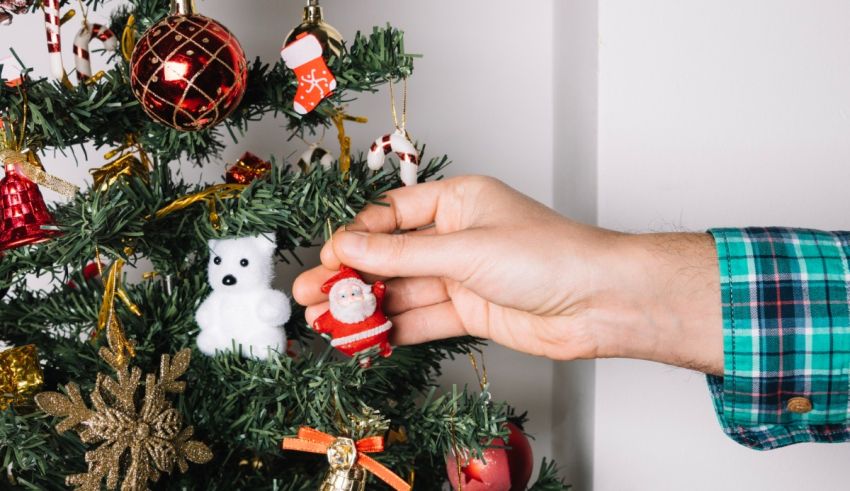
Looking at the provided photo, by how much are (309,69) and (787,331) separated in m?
0.60

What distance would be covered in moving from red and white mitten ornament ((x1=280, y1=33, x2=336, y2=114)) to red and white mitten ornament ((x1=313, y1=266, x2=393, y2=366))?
0.19 meters

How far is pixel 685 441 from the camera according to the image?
1002mm

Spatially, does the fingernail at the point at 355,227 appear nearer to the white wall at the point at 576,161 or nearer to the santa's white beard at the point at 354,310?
the santa's white beard at the point at 354,310

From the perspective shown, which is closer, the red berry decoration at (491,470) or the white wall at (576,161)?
the red berry decoration at (491,470)

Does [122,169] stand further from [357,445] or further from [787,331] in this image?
[787,331]

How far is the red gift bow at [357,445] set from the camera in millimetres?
715

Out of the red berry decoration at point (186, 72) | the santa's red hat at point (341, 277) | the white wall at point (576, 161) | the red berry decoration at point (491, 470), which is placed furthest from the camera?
the white wall at point (576, 161)

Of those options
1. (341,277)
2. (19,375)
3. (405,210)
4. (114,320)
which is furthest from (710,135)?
(19,375)

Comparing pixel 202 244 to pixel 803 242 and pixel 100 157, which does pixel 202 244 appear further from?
pixel 803 242

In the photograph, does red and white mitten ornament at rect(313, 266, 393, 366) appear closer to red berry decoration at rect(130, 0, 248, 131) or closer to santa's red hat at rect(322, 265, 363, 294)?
santa's red hat at rect(322, 265, 363, 294)

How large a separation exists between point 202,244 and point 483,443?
1.28 ft

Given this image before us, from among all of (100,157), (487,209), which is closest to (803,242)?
(487,209)

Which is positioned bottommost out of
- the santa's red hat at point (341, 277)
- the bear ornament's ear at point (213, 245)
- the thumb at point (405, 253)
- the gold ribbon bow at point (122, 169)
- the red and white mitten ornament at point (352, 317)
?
the red and white mitten ornament at point (352, 317)

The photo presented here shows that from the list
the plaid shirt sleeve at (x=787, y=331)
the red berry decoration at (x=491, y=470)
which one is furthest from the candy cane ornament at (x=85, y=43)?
the plaid shirt sleeve at (x=787, y=331)
